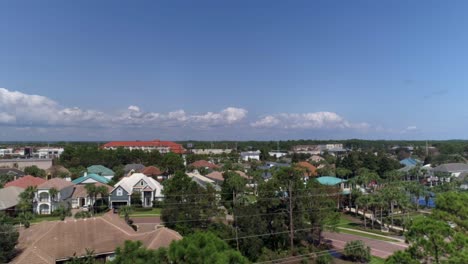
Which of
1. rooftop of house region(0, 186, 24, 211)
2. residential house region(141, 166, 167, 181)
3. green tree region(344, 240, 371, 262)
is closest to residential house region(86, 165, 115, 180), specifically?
residential house region(141, 166, 167, 181)

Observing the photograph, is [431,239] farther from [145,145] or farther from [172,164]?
[145,145]

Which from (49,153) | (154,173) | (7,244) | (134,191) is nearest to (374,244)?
(7,244)

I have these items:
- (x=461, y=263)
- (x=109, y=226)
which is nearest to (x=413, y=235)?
(x=461, y=263)

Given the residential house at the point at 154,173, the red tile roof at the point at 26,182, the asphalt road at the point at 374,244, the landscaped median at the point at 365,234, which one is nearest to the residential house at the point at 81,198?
the red tile roof at the point at 26,182

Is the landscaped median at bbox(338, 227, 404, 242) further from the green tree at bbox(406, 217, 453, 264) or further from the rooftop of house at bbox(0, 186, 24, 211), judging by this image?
the rooftop of house at bbox(0, 186, 24, 211)

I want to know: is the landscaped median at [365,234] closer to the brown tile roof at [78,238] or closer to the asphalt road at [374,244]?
the asphalt road at [374,244]
